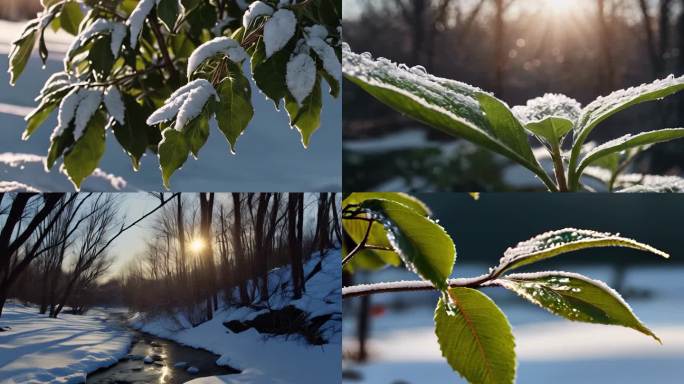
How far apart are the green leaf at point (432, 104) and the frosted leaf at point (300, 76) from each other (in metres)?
0.40

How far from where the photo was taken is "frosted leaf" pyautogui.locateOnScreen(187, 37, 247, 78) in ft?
2.41

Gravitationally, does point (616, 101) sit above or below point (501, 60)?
below

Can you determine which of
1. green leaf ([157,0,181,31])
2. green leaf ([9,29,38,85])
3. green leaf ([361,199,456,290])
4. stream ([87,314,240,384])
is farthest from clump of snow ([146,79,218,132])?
stream ([87,314,240,384])

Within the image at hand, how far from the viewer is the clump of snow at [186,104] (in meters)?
0.66

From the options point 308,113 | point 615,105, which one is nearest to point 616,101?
point 615,105

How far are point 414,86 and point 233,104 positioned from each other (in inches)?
21.4

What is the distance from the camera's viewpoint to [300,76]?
750 mm

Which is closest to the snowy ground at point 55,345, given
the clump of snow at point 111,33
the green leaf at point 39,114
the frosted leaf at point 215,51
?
the green leaf at point 39,114

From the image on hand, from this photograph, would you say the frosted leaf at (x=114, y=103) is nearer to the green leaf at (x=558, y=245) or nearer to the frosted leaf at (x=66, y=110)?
the frosted leaf at (x=66, y=110)

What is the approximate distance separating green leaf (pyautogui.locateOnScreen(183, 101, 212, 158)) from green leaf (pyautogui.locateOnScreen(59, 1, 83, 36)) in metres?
0.53

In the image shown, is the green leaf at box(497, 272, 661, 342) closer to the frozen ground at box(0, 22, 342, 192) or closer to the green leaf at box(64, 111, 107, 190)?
the green leaf at box(64, 111, 107, 190)

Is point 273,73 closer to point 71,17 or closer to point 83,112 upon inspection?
point 83,112

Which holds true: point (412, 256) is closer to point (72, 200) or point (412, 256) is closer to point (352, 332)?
point (352, 332)

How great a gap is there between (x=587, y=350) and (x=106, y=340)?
2.75 ft
